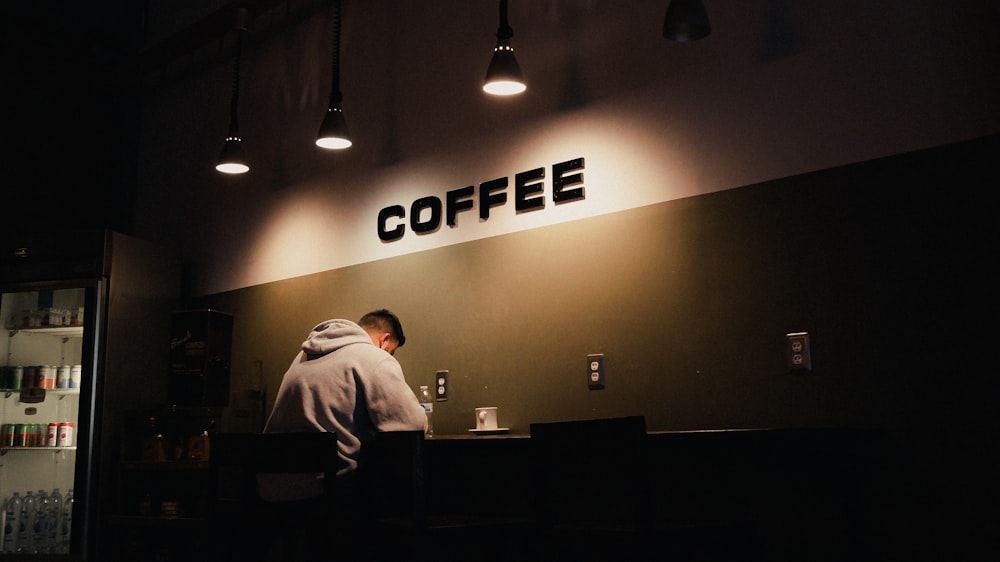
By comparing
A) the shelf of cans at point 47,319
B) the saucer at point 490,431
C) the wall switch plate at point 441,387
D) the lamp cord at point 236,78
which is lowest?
the saucer at point 490,431

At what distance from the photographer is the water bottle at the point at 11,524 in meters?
5.45

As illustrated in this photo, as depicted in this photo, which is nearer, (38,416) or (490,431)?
(490,431)

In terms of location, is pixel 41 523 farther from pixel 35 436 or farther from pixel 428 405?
pixel 428 405

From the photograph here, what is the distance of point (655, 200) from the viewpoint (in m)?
3.69

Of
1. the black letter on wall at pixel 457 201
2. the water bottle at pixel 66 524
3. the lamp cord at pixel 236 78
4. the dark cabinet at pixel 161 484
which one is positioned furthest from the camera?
the water bottle at pixel 66 524

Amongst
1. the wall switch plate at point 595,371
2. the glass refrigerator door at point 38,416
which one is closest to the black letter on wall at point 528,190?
the wall switch plate at point 595,371

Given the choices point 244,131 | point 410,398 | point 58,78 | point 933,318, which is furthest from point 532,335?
point 58,78

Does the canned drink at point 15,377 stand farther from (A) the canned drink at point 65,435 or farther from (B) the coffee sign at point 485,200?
(B) the coffee sign at point 485,200

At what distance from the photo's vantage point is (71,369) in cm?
561

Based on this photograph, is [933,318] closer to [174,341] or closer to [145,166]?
[174,341]

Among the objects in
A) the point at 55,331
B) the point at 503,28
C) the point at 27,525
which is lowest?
the point at 27,525

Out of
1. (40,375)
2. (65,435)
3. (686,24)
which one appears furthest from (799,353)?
(40,375)

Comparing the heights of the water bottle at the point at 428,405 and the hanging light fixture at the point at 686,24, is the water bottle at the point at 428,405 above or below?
below

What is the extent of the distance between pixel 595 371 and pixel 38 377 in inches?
148
